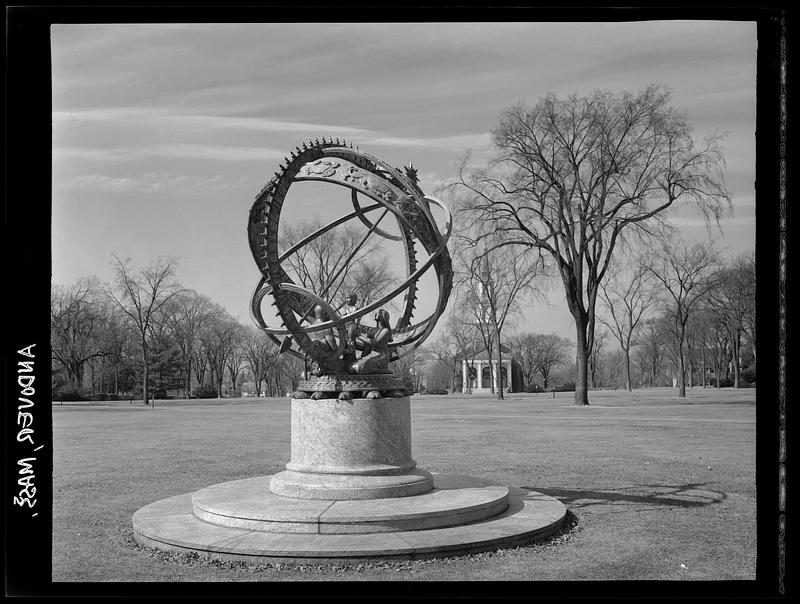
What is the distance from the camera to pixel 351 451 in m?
10.1

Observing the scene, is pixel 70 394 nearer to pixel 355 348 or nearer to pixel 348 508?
pixel 355 348

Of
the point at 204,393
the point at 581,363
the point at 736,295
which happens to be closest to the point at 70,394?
the point at 204,393

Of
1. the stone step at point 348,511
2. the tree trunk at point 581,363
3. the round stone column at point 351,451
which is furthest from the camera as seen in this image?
the tree trunk at point 581,363

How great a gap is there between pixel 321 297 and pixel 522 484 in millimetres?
5101

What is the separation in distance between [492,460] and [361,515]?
7.94 metres

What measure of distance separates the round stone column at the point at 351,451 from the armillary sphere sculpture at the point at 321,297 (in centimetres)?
25

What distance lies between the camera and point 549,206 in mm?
37219

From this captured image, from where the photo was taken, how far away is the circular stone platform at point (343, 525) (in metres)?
8.02

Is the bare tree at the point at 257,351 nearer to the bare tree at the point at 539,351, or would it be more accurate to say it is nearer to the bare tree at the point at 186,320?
the bare tree at the point at 186,320

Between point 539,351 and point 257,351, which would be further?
point 539,351

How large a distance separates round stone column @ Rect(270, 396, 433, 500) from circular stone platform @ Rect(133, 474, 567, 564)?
0.66ft

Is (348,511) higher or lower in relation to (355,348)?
lower

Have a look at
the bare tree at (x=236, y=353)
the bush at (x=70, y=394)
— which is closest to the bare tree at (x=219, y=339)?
the bare tree at (x=236, y=353)

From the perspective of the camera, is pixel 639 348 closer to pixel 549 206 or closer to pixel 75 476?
pixel 549 206
